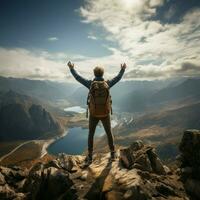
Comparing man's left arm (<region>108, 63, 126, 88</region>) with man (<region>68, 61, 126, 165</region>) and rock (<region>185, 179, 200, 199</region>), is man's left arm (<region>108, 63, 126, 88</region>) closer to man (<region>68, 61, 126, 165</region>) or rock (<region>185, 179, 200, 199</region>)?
man (<region>68, 61, 126, 165</region>)

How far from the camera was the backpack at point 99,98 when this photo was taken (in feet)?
52.4

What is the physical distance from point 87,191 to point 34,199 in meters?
4.36

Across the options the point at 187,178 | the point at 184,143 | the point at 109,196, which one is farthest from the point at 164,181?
the point at 109,196

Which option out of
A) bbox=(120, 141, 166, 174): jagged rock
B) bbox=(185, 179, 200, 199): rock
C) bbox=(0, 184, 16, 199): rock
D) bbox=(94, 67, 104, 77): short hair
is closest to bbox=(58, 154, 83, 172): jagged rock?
bbox=(120, 141, 166, 174): jagged rock

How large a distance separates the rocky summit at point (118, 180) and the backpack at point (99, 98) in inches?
170

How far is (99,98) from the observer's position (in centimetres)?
1605

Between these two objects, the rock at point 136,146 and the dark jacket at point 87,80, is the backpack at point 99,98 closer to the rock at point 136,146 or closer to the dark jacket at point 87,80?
the dark jacket at point 87,80

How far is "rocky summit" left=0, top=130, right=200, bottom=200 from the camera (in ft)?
44.8

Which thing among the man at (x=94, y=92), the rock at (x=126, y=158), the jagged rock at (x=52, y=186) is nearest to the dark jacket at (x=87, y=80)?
the man at (x=94, y=92)

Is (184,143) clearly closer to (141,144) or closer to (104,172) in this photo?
(141,144)

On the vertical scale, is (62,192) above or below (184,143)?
below

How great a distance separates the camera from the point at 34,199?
15.5 meters

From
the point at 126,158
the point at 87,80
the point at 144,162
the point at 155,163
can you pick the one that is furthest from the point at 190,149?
the point at 87,80

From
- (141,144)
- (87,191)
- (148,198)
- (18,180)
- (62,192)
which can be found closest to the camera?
(148,198)
